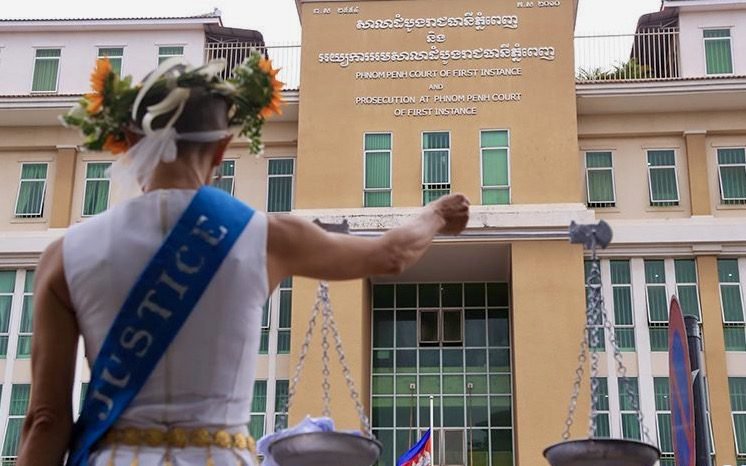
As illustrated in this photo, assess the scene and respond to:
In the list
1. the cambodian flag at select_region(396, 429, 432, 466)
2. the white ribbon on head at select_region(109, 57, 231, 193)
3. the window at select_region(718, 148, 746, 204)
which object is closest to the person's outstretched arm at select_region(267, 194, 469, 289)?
the white ribbon on head at select_region(109, 57, 231, 193)

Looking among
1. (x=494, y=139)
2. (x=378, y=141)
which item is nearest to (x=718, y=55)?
(x=494, y=139)

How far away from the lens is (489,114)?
2322 cm

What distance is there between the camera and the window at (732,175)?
23.4 metres

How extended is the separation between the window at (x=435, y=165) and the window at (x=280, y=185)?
2777 mm

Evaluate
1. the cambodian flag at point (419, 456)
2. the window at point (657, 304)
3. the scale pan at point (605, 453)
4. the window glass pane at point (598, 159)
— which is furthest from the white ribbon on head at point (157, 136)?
the window glass pane at point (598, 159)

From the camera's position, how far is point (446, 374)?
2336cm

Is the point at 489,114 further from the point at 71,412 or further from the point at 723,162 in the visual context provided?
the point at 71,412

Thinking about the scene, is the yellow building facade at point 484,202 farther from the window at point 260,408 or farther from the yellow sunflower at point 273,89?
the yellow sunflower at point 273,89

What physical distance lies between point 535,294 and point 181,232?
20.0m

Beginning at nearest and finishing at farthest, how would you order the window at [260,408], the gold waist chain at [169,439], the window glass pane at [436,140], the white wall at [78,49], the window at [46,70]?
the gold waist chain at [169,439], the window at [260,408], the window glass pane at [436,140], the white wall at [78,49], the window at [46,70]

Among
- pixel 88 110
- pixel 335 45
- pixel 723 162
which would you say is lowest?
pixel 88 110

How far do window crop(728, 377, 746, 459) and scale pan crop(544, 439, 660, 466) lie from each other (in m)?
15.5

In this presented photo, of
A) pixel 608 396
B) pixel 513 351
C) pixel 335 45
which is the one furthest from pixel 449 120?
pixel 608 396

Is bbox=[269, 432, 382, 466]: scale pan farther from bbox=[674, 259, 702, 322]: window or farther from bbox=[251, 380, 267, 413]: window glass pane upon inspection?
bbox=[674, 259, 702, 322]: window
